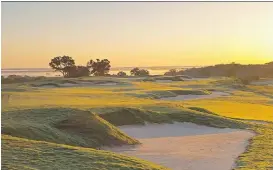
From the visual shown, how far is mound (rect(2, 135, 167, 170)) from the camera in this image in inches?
377

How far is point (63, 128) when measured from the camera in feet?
51.7

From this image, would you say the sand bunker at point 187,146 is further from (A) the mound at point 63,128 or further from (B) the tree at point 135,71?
(B) the tree at point 135,71

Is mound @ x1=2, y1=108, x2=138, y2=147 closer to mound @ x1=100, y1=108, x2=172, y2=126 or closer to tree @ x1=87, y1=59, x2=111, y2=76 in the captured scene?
mound @ x1=100, y1=108, x2=172, y2=126

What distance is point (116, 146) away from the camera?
1523 centimetres

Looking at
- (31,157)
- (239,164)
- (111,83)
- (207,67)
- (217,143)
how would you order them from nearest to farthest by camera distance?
(31,157) → (239,164) → (217,143) → (111,83) → (207,67)

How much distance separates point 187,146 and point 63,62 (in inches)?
3403

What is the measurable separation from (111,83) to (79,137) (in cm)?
4649

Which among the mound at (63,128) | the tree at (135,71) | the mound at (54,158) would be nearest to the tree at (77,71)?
the tree at (135,71)

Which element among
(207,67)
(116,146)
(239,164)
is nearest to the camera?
(239,164)

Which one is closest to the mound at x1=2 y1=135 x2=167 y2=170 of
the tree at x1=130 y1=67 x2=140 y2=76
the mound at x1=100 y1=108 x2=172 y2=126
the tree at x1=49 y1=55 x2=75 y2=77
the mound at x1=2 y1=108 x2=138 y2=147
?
the mound at x1=2 y1=108 x2=138 y2=147

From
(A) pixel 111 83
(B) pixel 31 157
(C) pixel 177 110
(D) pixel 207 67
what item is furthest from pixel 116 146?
(D) pixel 207 67

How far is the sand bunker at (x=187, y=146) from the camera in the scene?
1310cm

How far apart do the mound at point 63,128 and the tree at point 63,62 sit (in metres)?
82.2

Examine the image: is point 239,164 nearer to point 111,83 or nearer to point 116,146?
point 116,146
